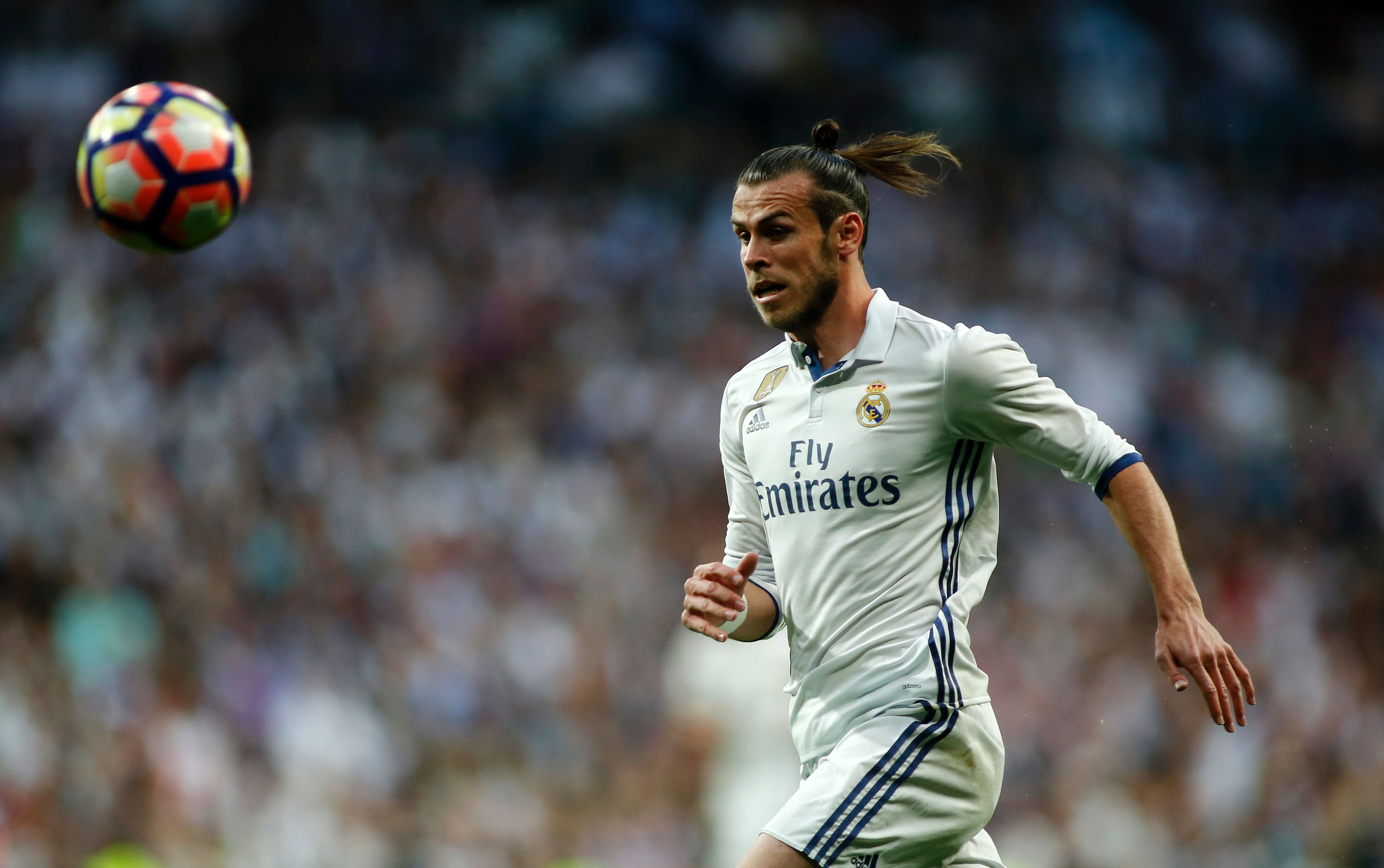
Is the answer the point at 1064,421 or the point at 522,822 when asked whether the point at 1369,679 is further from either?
the point at 1064,421

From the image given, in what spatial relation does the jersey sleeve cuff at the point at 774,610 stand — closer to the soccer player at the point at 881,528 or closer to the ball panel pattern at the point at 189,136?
the soccer player at the point at 881,528

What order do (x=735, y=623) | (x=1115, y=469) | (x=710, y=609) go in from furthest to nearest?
1. (x=735, y=623)
2. (x=1115, y=469)
3. (x=710, y=609)

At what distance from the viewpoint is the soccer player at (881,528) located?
10.5ft

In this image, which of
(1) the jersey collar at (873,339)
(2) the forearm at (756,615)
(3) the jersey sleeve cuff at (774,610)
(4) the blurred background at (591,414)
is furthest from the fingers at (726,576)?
(4) the blurred background at (591,414)

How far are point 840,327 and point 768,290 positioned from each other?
21 centimetres

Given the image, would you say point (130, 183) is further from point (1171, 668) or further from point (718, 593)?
point (1171, 668)

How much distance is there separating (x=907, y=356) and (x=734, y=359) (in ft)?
24.5

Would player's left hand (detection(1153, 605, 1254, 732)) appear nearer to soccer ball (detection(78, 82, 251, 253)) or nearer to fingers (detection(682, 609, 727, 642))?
fingers (detection(682, 609, 727, 642))

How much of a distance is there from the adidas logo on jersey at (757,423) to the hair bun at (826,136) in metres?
0.71

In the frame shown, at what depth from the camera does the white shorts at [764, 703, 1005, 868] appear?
3176 mm

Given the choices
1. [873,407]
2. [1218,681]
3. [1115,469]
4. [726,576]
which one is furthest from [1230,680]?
[726,576]

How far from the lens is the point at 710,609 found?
3.19 m

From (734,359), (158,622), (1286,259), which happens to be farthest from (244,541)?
(1286,259)

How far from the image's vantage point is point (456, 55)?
12492mm
